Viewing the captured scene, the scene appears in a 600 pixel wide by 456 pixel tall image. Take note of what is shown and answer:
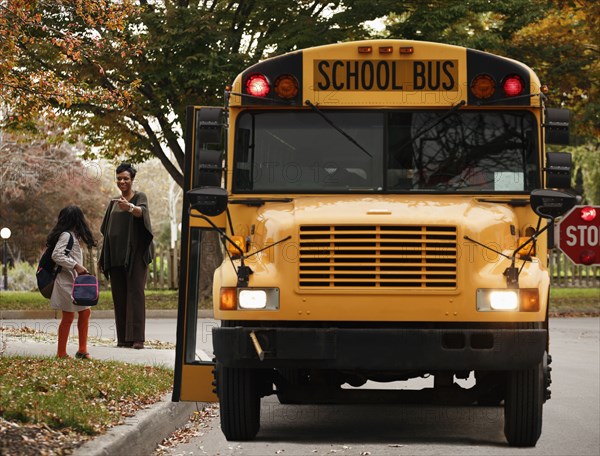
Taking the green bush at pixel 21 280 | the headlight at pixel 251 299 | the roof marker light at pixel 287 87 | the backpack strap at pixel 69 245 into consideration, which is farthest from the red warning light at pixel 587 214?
the green bush at pixel 21 280

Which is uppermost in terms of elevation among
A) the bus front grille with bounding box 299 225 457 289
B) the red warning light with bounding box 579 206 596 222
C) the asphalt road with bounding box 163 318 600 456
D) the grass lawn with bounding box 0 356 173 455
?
the red warning light with bounding box 579 206 596 222

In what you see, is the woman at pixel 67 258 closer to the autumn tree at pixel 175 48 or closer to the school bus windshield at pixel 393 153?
the school bus windshield at pixel 393 153

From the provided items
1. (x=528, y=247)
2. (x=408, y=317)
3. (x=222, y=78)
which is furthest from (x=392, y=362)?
(x=222, y=78)

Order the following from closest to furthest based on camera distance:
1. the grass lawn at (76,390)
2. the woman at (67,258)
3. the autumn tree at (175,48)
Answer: the grass lawn at (76,390)
the woman at (67,258)
the autumn tree at (175,48)

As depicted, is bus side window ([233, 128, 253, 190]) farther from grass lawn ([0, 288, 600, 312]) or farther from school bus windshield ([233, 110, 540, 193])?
grass lawn ([0, 288, 600, 312])

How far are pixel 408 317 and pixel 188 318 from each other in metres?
1.77

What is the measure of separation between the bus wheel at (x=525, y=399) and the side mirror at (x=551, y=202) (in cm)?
97

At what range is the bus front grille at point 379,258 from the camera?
24.6 feet

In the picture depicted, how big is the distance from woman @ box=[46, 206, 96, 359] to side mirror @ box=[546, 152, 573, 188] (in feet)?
17.4

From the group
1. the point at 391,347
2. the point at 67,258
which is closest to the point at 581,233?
→ the point at 67,258

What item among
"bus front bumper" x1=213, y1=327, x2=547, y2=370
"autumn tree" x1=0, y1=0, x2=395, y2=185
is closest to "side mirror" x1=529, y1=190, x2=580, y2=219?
→ "bus front bumper" x1=213, y1=327, x2=547, y2=370

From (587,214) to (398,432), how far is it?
33.6 feet

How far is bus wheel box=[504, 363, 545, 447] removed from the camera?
7.62 m

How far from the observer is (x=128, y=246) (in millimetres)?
12820
